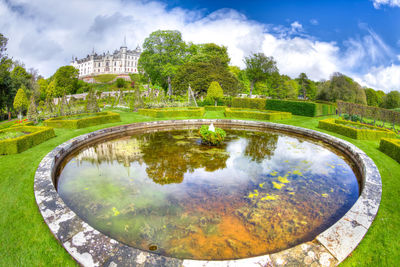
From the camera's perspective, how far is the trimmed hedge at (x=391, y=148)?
8328mm

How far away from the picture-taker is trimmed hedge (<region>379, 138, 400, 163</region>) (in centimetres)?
833

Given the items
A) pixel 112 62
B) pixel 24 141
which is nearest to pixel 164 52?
pixel 24 141

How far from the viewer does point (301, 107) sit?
22.7m

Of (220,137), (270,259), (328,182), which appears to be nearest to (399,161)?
(328,182)

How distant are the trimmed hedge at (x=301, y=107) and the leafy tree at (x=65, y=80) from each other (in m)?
57.4

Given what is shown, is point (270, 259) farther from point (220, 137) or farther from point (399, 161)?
point (399, 161)

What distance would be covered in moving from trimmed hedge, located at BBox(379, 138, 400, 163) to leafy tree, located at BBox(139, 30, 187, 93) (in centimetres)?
3244

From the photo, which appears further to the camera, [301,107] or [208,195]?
[301,107]

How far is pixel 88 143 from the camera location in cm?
1171

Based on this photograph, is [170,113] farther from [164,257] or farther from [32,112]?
[164,257]

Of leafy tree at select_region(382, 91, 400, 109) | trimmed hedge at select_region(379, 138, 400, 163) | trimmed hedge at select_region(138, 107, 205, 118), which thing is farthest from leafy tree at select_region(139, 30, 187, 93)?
leafy tree at select_region(382, 91, 400, 109)

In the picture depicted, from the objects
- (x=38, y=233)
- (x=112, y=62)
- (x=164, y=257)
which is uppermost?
(x=112, y=62)

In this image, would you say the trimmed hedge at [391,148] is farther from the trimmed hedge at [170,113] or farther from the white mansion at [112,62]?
the white mansion at [112,62]

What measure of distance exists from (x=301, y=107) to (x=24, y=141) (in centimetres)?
2420
